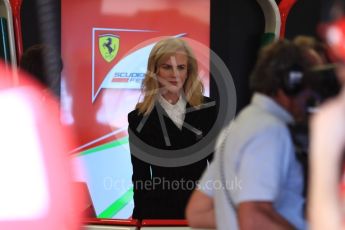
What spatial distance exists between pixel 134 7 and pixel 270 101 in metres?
1.53

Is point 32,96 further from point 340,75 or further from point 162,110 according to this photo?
point 340,75

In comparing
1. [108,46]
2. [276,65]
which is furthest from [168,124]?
[108,46]

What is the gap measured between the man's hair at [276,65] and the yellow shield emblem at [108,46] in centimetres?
148

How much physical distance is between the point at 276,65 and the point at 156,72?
0.79m

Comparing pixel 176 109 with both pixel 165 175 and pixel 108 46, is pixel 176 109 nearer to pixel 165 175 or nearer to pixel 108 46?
pixel 165 175

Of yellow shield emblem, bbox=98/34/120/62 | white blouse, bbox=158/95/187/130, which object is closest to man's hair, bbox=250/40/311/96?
white blouse, bbox=158/95/187/130

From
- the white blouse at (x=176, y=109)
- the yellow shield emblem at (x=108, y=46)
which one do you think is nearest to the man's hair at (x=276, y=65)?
the white blouse at (x=176, y=109)

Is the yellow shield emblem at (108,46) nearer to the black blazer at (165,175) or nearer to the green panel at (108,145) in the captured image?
the green panel at (108,145)

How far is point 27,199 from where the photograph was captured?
1030 mm

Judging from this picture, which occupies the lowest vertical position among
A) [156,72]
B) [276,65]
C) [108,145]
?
[108,145]

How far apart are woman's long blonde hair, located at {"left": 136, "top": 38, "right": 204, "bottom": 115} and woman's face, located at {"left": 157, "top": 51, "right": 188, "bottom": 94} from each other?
14 mm

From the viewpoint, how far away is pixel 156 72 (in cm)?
159

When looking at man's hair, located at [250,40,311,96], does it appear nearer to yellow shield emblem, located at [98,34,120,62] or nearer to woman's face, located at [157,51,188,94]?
woman's face, located at [157,51,188,94]

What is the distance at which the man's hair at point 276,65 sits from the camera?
81 cm
